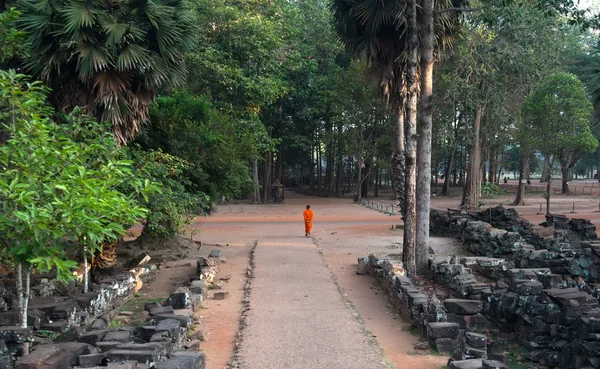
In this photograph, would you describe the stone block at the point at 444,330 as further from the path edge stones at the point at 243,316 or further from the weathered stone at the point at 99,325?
the weathered stone at the point at 99,325

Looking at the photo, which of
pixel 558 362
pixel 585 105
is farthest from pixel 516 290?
pixel 585 105

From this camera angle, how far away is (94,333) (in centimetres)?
723

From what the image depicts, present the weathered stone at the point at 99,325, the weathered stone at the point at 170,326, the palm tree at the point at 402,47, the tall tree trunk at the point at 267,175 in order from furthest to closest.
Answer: the tall tree trunk at the point at 267,175, the palm tree at the point at 402,47, the weathered stone at the point at 99,325, the weathered stone at the point at 170,326

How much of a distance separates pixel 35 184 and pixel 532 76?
28102 millimetres

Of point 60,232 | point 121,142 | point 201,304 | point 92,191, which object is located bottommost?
point 201,304

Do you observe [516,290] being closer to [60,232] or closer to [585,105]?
[60,232]

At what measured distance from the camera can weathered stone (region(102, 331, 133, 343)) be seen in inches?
280

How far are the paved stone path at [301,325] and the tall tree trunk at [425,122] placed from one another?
9.46ft

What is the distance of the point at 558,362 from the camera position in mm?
8086

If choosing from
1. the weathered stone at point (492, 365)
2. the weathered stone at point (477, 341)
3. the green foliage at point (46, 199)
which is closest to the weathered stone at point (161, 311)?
the green foliage at point (46, 199)

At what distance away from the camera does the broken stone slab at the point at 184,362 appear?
6.27 metres

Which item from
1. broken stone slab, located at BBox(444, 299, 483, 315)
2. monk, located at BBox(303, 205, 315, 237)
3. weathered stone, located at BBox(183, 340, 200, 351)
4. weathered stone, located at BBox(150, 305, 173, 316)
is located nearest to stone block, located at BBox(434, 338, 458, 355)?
broken stone slab, located at BBox(444, 299, 483, 315)

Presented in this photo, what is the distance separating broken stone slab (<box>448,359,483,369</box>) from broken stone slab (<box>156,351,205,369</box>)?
3.05m

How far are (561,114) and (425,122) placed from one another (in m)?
16.6
